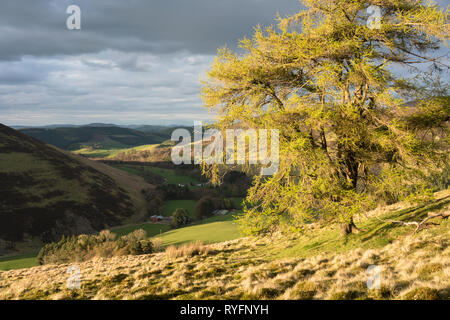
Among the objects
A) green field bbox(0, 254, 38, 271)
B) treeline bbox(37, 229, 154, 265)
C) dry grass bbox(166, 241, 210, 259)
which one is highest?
dry grass bbox(166, 241, 210, 259)

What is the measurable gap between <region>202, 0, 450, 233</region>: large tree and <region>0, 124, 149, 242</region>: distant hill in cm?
7083

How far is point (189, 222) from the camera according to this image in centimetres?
7194

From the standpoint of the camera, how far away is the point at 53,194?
250ft

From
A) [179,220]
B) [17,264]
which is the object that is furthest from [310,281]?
[179,220]

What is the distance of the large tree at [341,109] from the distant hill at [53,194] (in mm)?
70830

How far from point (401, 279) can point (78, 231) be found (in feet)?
259

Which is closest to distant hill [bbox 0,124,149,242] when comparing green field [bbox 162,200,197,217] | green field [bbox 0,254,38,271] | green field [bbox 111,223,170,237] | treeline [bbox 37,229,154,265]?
green field [bbox 111,223,170,237]

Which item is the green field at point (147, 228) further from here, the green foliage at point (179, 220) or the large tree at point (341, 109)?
the large tree at point (341, 109)

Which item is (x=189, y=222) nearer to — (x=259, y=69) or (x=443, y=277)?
(x=259, y=69)

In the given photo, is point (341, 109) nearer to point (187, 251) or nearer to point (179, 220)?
point (187, 251)

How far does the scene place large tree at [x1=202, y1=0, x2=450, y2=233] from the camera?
10.2 meters

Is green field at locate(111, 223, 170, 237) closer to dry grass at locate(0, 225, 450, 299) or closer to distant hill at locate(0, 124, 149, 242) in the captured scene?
distant hill at locate(0, 124, 149, 242)

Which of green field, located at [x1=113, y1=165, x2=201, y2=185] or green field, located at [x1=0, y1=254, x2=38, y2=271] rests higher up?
green field, located at [x1=113, y1=165, x2=201, y2=185]

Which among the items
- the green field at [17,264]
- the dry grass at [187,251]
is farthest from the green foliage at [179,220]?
the dry grass at [187,251]
